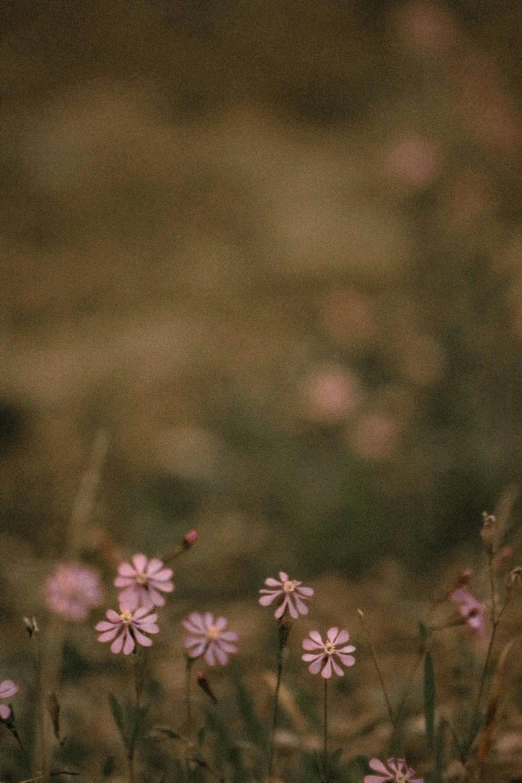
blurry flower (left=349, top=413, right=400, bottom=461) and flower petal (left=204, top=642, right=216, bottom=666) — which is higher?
blurry flower (left=349, top=413, right=400, bottom=461)

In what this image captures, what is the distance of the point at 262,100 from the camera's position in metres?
4.59

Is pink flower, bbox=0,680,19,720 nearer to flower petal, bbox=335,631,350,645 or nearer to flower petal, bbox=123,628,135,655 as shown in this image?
flower petal, bbox=123,628,135,655

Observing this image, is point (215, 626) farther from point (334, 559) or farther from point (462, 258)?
point (462, 258)

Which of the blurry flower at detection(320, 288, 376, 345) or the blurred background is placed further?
the blurry flower at detection(320, 288, 376, 345)

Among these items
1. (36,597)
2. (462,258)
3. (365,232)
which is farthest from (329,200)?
(36,597)

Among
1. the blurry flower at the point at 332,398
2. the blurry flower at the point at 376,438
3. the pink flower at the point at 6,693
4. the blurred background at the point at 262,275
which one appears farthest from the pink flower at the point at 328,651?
the blurry flower at the point at 332,398

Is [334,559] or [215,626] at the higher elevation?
[334,559]

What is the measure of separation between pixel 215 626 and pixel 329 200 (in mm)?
3381

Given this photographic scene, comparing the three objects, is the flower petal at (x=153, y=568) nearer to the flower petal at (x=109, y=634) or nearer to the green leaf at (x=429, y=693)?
the flower petal at (x=109, y=634)

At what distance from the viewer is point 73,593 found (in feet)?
4.38

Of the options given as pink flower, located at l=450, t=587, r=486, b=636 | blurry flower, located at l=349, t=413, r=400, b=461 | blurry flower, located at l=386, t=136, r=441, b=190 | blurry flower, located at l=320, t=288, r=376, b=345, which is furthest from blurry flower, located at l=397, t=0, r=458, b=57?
pink flower, located at l=450, t=587, r=486, b=636

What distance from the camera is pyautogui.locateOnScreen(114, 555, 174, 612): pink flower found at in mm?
883

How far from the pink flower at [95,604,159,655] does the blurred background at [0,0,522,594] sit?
470 mm

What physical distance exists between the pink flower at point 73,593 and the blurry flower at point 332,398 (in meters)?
1.03
